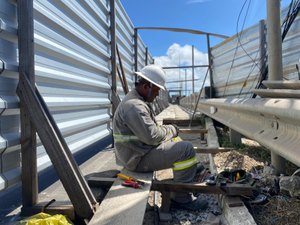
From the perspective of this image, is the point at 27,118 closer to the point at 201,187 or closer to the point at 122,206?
the point at 122,206

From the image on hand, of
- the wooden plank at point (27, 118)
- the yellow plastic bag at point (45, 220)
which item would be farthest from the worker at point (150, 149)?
the yellow plastic bag at point (45, 220)

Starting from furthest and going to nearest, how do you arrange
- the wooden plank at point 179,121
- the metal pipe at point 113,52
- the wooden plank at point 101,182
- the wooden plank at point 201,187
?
the wooden plank at point 179,121, the metal pipe at point 113,52, the wooden plank at point 101,182, the wooden plank at point 201,187

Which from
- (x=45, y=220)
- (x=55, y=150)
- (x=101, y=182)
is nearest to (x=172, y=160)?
(x=101, y=182)

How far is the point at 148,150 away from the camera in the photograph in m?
3.47

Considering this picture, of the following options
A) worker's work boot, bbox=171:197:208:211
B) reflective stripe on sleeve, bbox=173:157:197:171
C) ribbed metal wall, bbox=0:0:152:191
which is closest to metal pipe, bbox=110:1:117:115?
ribbed metal wall, bbox=0:0:152:191

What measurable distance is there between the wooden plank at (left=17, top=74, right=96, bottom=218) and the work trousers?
990 mm

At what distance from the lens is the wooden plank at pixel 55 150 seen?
8.37 feet

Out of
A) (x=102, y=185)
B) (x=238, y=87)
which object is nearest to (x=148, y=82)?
(x=102, y=185)

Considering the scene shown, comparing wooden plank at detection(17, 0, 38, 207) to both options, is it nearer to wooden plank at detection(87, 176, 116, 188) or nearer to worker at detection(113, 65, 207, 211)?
wooden plank at detection(87, 176, 116, 188)

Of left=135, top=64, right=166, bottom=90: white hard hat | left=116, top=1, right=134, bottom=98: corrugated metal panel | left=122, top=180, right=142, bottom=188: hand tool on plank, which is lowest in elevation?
left=122, top=180, right=142, bottom=188: hand tool on plank

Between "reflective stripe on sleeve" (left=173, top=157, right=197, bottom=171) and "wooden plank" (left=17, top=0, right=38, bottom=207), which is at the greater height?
"wooden plank" (left=17, top=0, right=38, bottom=207)

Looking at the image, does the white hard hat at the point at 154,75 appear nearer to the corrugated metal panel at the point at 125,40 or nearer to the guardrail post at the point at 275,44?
the guardrail post at the point at 275,44

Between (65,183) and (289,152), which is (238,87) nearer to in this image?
(289,152)

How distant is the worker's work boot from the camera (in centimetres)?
344
